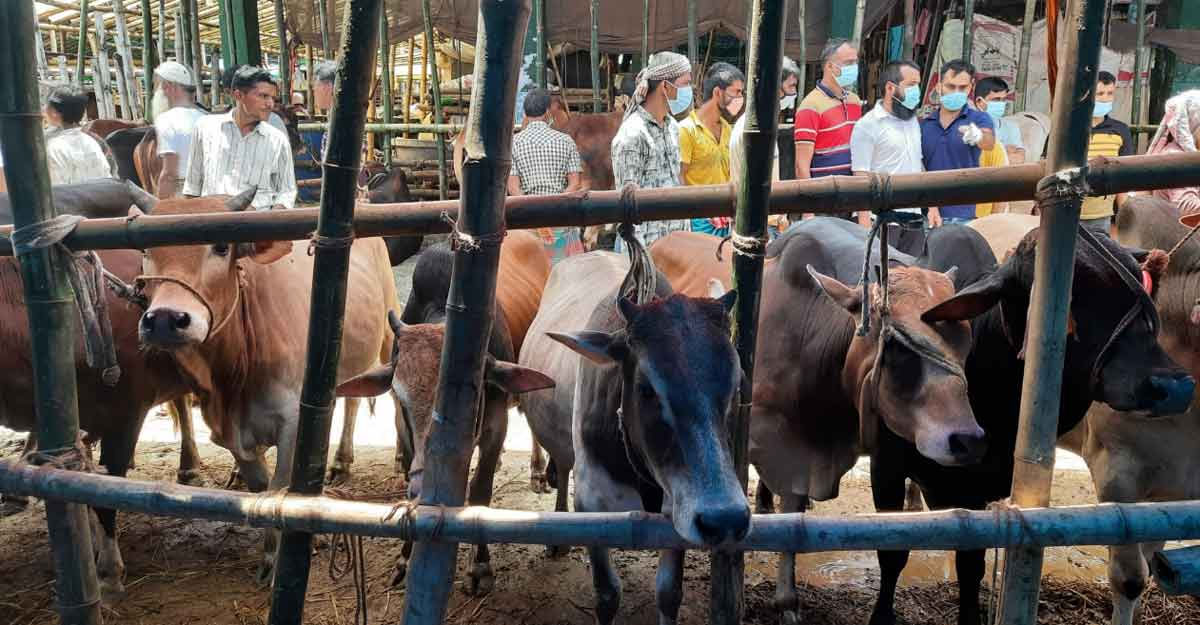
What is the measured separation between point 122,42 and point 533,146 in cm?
638

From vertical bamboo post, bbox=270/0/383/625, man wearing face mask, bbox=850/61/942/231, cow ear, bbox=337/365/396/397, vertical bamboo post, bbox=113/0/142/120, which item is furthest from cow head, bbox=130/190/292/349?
vertical bamboo post, bbox=113/0/142/120

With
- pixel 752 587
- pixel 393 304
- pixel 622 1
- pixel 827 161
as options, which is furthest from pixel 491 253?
pixel 622 1

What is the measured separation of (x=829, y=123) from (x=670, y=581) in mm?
3922

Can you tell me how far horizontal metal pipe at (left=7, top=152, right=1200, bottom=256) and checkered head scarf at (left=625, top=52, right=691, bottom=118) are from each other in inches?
131

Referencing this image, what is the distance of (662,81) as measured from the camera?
5297mm

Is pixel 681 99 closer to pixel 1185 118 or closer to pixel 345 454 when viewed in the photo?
pixel 1185 118

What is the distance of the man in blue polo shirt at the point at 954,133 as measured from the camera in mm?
5531

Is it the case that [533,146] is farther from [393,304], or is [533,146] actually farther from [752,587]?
[752,587]

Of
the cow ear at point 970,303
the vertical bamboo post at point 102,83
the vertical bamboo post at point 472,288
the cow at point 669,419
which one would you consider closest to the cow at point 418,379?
the cow at point 669,419

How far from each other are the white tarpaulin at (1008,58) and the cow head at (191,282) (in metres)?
8.88

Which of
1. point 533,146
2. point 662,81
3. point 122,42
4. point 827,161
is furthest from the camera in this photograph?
point 122,42

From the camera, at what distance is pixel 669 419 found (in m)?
2.05

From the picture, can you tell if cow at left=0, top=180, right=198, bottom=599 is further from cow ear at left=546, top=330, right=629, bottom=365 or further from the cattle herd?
cow ear at left=546, top=330, right=629, bottom=365

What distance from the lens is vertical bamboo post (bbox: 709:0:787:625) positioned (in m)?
1.87
